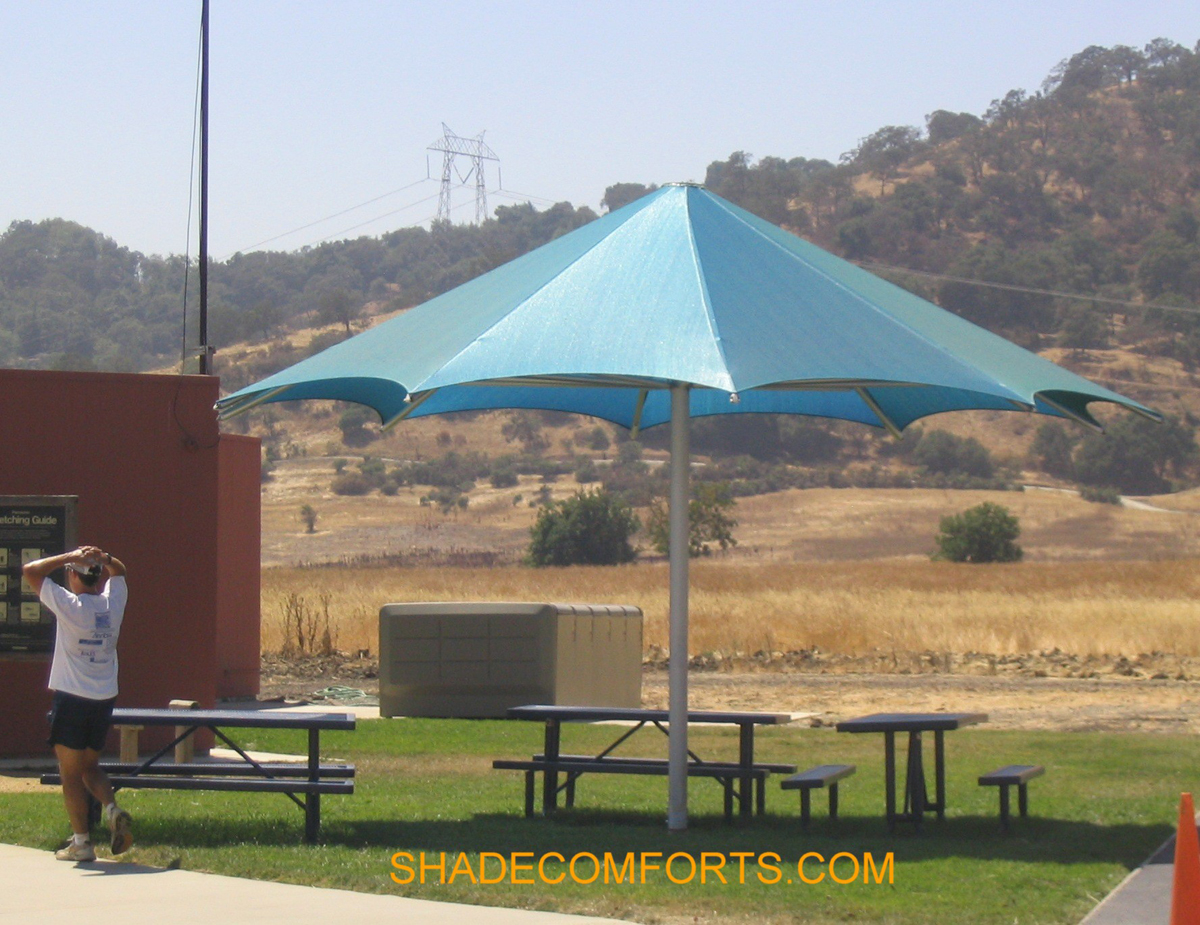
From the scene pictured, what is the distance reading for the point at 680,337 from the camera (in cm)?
817

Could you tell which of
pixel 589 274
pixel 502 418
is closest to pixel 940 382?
pixel 589 274

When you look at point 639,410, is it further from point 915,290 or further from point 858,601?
point 915,290

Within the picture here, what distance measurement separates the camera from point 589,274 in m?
8.97

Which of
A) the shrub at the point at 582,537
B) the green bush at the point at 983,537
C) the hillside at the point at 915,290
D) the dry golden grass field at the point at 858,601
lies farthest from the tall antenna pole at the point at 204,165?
the hillside at the point at 915,290

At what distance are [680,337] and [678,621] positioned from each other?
1.73 m

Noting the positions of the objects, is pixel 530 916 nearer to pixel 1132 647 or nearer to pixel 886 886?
pixel 886 886

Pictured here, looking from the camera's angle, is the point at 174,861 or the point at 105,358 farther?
the point at 105,358

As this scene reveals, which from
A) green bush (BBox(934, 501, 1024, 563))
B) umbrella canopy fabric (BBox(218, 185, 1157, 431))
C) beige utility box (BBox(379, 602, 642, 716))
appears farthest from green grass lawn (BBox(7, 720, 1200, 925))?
green bush (BBox(934, 501, 1024, 563))

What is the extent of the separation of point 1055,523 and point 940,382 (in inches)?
3309

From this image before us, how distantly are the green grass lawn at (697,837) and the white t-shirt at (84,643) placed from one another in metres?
0.89

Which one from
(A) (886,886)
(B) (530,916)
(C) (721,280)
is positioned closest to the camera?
(B) (530,916)

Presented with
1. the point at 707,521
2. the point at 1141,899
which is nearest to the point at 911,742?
the point at 1141,899

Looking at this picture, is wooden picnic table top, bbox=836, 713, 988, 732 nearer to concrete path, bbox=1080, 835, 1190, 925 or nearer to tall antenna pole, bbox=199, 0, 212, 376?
concrete path, bbox=1080, 835, 1190, 925

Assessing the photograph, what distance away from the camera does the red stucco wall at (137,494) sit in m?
12.4
